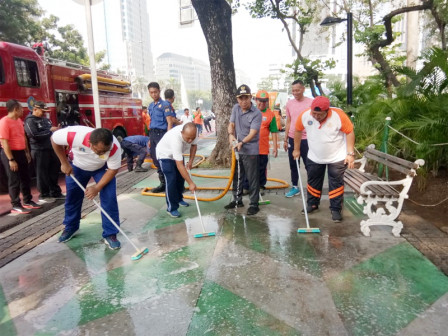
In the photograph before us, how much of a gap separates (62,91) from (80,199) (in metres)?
5.85

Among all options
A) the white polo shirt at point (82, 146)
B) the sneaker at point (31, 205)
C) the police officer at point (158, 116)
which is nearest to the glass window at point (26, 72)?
the sneaker at point (31, 205)

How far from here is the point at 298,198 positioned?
5324mm

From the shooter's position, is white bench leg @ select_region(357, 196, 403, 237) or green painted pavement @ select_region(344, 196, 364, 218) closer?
white bench leg @ select_region(357, 196, 403, 237)

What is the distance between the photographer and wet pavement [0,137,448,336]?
2.28 meters

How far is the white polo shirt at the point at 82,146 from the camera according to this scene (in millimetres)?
3383

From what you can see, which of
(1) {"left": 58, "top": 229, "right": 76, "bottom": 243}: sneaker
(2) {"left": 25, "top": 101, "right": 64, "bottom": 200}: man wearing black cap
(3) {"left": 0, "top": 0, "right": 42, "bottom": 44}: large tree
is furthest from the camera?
(3) {"left": 0, "top": 0, "right": 42, "bottom": 44}: large tree

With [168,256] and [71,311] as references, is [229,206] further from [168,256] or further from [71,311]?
[71,311]

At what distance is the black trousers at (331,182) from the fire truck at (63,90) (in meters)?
4.55

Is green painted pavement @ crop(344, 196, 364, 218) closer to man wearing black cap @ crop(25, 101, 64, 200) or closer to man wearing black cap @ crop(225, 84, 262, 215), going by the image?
man wearing black cap @ crop(225, 84, 262, 215)

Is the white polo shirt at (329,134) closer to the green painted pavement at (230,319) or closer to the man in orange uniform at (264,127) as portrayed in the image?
the man in orange uniform at (264,127)

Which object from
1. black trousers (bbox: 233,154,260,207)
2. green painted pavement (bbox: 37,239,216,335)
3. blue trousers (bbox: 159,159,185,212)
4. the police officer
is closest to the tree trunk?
the police officer

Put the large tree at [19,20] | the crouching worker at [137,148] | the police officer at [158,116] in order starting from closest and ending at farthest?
the police officer at [158,116] → the crouching worker at [137,148] → the large tree at [19,20]

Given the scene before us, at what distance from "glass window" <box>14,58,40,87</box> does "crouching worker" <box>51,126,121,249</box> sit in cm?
450

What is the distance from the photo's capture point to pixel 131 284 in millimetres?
2857
